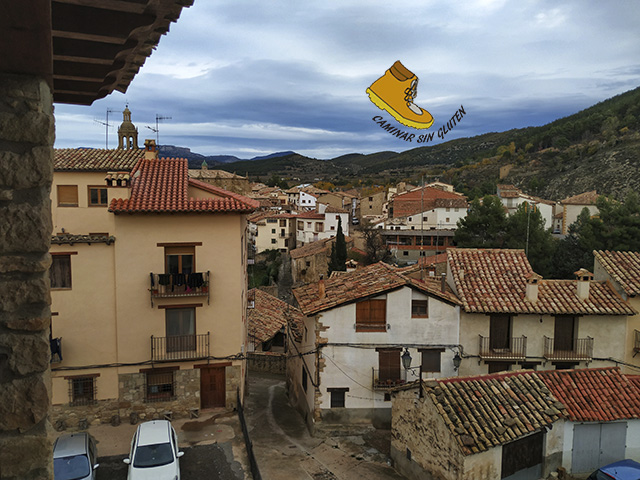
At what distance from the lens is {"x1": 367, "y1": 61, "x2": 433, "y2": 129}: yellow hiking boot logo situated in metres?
11.3

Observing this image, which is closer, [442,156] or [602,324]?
[602,324]

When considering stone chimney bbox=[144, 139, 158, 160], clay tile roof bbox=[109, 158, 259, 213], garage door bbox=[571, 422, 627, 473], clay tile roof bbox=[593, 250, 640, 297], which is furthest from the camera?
stone chimney bbox=[144, 139, 158, 160]

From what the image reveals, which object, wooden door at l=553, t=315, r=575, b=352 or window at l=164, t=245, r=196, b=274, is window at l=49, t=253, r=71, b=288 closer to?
window at l=164, t=245, r=196, b=274

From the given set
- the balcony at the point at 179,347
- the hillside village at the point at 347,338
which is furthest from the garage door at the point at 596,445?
the balcony at the point at 179,347

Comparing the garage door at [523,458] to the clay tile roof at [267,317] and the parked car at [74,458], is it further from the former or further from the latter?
the clay tile roof at [267,317]

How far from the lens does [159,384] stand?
1766 centimetres

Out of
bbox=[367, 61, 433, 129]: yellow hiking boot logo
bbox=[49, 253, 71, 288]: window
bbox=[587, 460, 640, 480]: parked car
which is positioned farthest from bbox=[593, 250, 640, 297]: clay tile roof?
bbox=[49, 253, 71, 288]: window

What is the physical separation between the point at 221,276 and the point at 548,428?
11331mm

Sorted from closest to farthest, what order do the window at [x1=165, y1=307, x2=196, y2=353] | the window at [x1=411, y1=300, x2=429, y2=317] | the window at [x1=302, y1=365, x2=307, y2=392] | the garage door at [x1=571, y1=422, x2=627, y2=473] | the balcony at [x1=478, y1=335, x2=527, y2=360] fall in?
the garage door at [x1=571, y1=422, x2=627, y2=473] → the window at [x1=165, y1=307, x2=196, y2=353] → the window at [x1=411, y1=300, x2=429, y2=317] → the balcony at [x1=478, y1=335, x2=527, y2=360] → the window at [x1=302, y1=365, x2=307, y2=392]

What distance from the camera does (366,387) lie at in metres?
18.7

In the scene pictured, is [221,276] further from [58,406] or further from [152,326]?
[58,406]

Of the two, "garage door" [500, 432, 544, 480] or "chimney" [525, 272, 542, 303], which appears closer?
"garage door" [500, 432, 544, 480]

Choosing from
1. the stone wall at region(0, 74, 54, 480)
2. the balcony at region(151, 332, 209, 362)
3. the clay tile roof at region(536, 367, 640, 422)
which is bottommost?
the clay tile roof at region(536, 367, 640, 422)

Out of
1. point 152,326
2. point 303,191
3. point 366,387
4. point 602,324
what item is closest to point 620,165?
point 303,191
